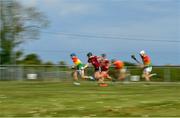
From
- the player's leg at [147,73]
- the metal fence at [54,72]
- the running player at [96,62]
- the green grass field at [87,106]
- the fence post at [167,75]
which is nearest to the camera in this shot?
the green grass field at [87,106]

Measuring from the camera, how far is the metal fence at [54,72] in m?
32.7

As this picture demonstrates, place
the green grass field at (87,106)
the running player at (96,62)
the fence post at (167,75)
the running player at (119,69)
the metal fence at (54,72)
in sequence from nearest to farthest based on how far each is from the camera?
the green grass field at (87,106)
the running player at (96,62)
the running player at (119,69)
the fence post at (167,75)
the metal fence at (54,72)

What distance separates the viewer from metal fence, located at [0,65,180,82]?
107ft

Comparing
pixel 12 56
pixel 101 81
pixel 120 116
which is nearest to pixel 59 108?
pixel 120 116

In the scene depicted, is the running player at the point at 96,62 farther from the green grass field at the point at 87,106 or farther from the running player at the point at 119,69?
the green grass field at the point at 87,106

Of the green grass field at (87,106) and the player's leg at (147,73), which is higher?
the player's leg at (147,73)

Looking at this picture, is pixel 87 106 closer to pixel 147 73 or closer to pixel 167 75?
pixel 147 73

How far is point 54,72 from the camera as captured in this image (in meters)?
34.9

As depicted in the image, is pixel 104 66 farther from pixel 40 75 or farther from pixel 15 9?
pixel 15 9

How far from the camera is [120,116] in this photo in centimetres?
1284

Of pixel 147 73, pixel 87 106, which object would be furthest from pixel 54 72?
pixel 87 106

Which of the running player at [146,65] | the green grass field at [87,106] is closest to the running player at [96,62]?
the running player at [146,65]

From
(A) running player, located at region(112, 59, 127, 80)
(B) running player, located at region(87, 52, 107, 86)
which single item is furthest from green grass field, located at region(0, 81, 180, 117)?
(A) running player, located at region(112, 59, 127, 80)

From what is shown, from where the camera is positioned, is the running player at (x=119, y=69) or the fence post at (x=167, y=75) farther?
the fence post at (x=167, y=75)
